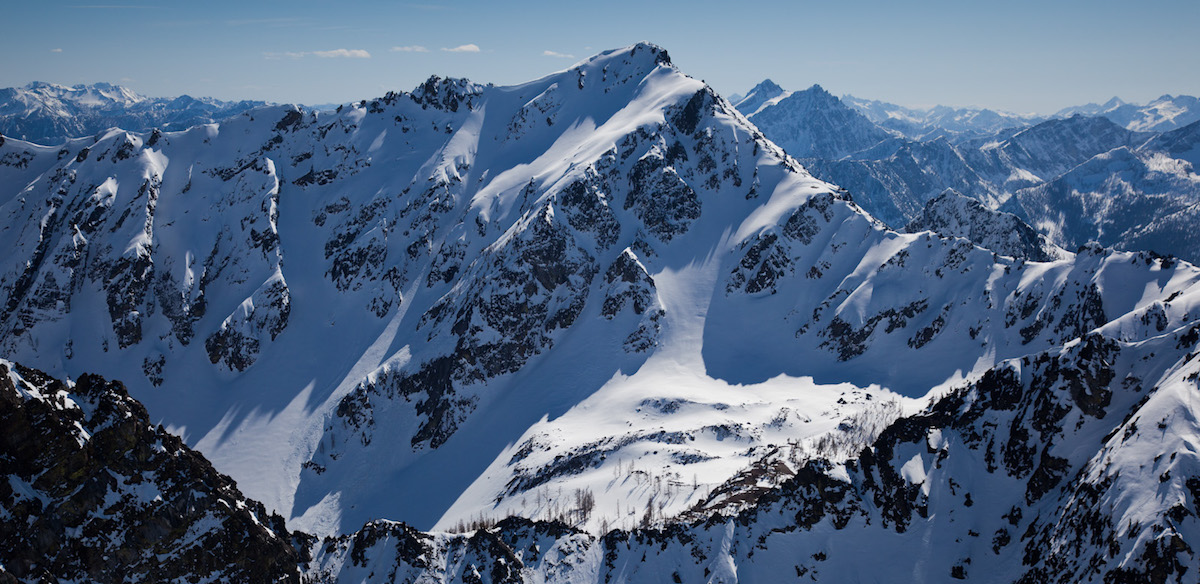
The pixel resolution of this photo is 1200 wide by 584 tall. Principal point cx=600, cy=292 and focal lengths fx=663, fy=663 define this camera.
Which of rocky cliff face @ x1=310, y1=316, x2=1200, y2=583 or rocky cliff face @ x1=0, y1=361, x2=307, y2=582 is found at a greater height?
rocky cliff face @ x1=0, y1=361, x2=307, y2=582

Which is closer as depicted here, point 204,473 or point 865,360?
point 204,473

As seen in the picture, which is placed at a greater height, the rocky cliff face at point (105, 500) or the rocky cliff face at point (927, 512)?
the rocky cliff face at point (105, 500)

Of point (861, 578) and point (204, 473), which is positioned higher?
point (204, 473)

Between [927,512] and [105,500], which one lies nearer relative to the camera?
[105,500]

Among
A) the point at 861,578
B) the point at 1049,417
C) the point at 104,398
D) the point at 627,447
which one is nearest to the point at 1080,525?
the point at 1049,417

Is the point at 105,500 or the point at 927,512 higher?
the point at 105,500

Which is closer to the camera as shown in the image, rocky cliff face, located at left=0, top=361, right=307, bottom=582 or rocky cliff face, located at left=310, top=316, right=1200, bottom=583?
rocky cliff face, located at left=0, top=361, right=307, bottom=582

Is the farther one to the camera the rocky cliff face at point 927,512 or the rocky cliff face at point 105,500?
the rocky cliff face at point 927,512

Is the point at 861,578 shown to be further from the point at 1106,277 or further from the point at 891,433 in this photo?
the point at 1106,277
